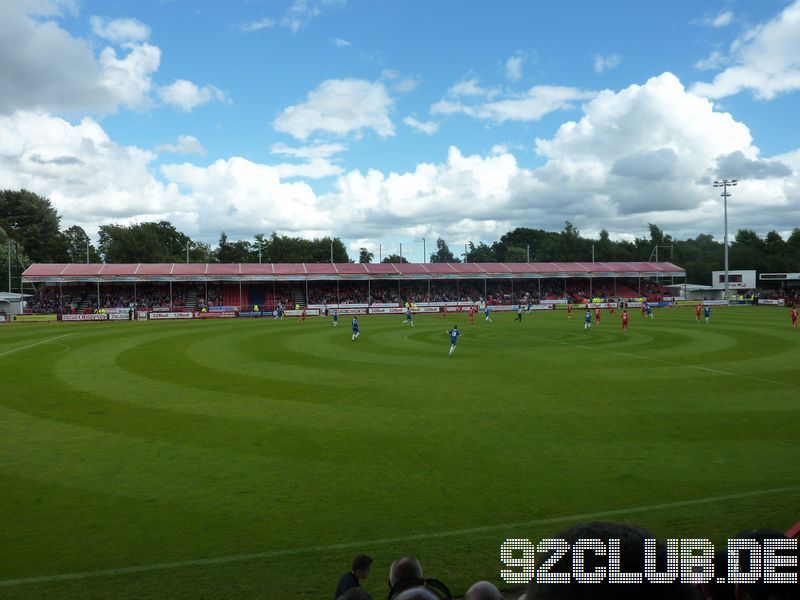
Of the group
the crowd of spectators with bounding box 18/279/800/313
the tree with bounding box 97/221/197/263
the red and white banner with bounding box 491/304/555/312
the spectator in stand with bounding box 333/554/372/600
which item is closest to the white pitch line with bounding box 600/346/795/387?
the spectator in stand with bounding box 333/554/372/600

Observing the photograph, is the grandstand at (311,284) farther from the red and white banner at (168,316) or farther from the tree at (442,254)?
the tree at (442,254)

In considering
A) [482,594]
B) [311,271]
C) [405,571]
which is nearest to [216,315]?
[311,271]

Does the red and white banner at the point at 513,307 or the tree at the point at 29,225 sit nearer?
the red and white banner at the point at 513,307

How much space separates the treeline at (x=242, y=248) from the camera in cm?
10634

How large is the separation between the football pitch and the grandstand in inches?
1756

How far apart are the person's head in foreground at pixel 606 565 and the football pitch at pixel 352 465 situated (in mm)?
5508

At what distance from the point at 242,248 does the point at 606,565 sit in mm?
132243

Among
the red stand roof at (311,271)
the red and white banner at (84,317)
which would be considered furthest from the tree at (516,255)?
the red and white banner at (84,317)

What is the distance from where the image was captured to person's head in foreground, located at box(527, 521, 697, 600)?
1824mm

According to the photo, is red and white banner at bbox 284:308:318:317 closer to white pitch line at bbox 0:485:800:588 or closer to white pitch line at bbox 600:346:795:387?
white pitch line at bbox 600:346:795:387

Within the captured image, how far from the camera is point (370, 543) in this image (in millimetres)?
8195

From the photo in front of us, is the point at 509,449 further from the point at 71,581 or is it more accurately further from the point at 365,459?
the point at 71,581

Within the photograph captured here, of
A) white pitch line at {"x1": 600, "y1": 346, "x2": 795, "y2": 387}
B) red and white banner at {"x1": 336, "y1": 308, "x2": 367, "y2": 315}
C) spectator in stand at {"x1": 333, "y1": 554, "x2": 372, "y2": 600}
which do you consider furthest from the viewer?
red and white banner at {"x1": 336, "y1": 308, "x2": 367, "y2": 315}

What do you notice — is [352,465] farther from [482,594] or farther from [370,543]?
[482,594]
